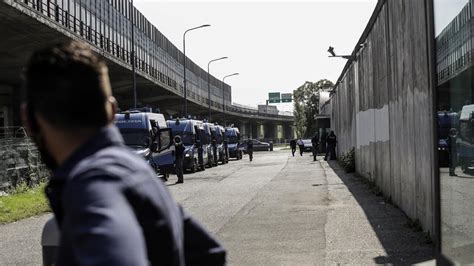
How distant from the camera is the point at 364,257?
7633 mm

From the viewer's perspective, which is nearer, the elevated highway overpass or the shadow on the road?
the shadow on the road

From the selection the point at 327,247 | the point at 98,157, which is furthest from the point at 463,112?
the point at 98,157

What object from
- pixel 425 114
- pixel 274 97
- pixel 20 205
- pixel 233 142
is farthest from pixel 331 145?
pixel 274 97

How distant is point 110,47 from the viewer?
53469 millimetres

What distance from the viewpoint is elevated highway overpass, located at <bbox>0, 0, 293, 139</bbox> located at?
28578 millimetres

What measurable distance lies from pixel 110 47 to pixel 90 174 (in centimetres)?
5360

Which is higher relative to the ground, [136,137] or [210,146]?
[136,137]

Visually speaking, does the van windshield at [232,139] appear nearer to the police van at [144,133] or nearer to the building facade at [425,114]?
the police van at [144,133]

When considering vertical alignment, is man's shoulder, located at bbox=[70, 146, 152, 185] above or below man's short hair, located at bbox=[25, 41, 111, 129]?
below

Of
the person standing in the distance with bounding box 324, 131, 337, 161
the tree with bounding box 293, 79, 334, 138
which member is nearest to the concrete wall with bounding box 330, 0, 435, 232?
the person standing in the distance with bounding box 324, 131, 337, 161

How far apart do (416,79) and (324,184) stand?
1018 centimetres

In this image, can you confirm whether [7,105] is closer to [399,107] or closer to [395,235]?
[399,107]

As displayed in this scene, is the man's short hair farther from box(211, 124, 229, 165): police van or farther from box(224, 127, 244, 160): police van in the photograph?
box(224, 127, 244, 160): police van

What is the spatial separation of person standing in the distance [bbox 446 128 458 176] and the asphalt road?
1671 millimetres
